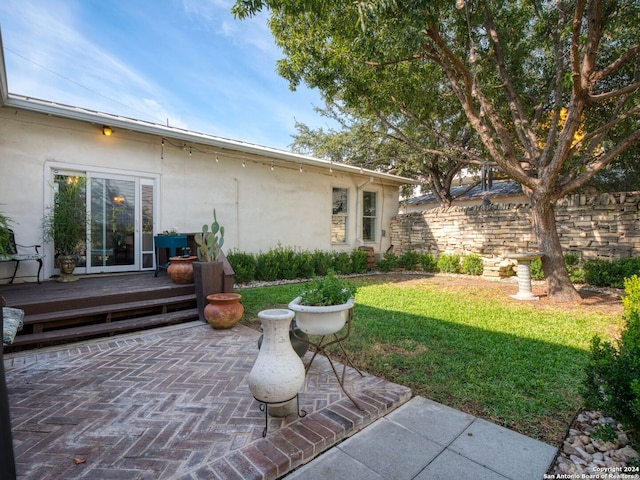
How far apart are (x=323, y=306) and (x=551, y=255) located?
18.7 feet

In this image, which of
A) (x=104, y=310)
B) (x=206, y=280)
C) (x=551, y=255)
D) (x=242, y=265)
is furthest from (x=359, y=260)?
(x=104, y=310)

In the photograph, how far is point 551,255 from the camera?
6.09 m

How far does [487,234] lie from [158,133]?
28.9ft

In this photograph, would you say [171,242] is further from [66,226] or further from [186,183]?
[186,183]

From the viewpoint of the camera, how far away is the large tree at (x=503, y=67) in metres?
4.92

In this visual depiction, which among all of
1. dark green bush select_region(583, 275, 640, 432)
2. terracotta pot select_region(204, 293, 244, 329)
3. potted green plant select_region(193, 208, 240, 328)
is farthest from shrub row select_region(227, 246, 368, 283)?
dark green bush select_region(583, 275, 640, 432)

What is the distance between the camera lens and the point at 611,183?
36.0 feet

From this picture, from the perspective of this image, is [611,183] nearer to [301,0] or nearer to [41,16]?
[301,0]

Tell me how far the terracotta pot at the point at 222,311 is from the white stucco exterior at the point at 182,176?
3.21m

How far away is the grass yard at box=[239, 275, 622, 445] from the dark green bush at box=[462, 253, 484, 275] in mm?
2288

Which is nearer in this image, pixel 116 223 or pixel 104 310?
pixel 104 310

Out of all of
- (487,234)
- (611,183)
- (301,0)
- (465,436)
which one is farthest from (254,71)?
(611,183)

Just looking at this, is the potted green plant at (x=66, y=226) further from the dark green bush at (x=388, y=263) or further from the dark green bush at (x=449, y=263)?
the dark green bush at (x=449, y=263)

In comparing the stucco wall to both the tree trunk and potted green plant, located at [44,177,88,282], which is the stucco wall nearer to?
potted green plant, located at [44,177,88,282]
